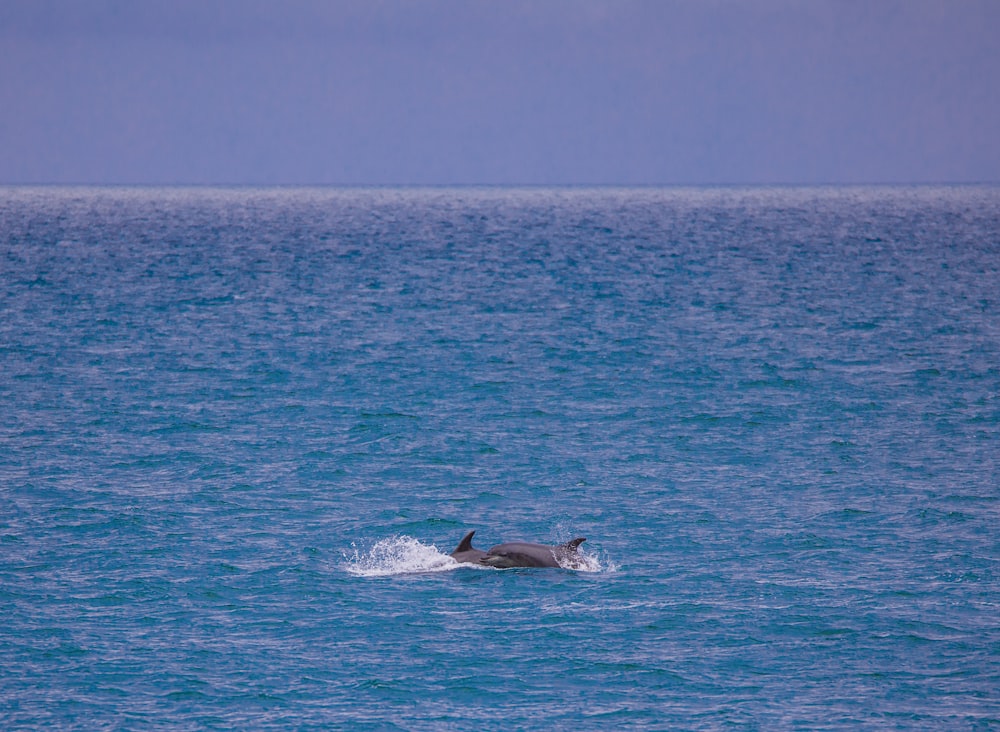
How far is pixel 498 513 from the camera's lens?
3155 cm

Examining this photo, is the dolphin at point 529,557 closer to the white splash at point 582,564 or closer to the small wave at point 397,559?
the white splash at point 582,564

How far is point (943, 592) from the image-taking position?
26.0 m

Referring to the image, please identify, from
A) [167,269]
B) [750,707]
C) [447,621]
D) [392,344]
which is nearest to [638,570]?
[447,621]

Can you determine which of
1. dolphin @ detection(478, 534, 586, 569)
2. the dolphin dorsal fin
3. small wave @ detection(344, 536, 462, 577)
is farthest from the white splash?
small wave @ detection(344, 536, 462, 577)

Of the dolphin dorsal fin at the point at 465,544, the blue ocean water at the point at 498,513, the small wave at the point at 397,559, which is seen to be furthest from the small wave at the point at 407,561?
the dolphin dorsal fin at the point at 465,544

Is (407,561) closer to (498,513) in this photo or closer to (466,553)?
(466,553)

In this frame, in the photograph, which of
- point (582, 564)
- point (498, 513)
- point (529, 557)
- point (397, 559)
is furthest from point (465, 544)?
point (498, 513)

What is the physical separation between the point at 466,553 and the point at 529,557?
1.33 m

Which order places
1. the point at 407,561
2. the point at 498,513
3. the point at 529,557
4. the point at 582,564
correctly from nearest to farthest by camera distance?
the point at 529,557 → the point at 582,564 → the point at 407,561 → the point at 498,513

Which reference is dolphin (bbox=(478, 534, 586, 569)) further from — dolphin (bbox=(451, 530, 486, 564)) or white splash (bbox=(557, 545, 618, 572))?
dolphin (bbox=(451, 530, 486, 564))

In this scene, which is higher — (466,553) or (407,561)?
(466,553)

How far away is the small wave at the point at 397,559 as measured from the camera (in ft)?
90.2

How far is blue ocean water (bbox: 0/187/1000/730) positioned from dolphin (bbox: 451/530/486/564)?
1.02 feet

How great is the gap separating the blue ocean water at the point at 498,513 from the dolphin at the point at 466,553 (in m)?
0.31
